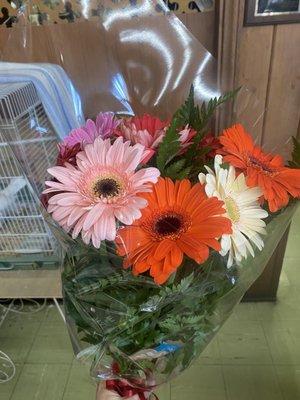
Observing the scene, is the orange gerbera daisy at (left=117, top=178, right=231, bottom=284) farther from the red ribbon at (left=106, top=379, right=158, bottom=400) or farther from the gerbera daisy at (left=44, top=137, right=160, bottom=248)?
the red ribbon at (left=106, top=379, right=158, bottom=400)

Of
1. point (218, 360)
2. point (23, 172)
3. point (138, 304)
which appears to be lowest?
point (218, 360)

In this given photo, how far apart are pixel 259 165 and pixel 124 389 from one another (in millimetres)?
451

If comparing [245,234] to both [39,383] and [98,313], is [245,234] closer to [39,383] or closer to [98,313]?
[98,313]

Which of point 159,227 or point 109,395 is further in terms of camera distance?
point 109,395

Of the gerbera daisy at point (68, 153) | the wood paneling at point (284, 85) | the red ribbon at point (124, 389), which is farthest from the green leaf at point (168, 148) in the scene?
the wood paneling at point (284, 85)

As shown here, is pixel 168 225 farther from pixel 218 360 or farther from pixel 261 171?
pixel 218 360

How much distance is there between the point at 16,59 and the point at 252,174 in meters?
0.45

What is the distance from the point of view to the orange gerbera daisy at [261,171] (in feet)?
1.37

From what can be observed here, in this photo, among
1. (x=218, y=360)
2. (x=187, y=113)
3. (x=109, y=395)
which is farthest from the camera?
(x=218, y=360)

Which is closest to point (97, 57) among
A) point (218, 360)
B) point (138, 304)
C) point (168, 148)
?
point (168, 148)

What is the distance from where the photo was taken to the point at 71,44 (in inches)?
27.6

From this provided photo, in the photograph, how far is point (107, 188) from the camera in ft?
1.30

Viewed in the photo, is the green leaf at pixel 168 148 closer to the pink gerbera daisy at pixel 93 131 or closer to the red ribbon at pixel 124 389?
the pink gerbera daisy at pixel 93 131

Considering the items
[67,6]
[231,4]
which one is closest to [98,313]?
[67,6]
